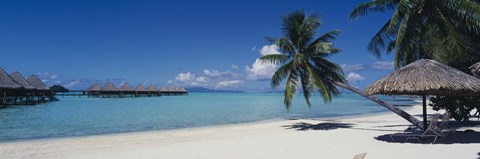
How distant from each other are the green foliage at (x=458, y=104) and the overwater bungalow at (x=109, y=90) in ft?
166

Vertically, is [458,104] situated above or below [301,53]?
below

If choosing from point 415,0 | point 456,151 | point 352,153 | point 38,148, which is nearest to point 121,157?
point 38,148

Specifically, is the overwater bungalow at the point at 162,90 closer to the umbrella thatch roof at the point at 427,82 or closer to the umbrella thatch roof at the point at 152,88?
the umbrella thatch roof at the point at 152,88

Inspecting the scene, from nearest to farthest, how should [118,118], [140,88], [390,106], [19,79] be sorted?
[390,106], [118,118], [19,79], [140,88]

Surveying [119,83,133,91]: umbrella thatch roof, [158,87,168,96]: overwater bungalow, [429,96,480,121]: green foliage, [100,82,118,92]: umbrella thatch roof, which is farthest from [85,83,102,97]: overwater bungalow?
[429,96,480,121]: green foliage

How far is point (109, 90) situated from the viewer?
54.8m

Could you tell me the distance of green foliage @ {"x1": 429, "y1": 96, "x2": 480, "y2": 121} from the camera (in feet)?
32.6

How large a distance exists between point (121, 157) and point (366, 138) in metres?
5.26

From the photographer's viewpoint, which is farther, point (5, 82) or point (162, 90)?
point (162, 90)

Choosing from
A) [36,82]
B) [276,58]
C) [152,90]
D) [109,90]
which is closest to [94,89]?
[109,90]

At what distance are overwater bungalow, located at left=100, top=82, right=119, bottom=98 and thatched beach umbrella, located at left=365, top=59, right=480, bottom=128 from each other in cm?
5212

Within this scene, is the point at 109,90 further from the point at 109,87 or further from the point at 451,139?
the point at 451,139

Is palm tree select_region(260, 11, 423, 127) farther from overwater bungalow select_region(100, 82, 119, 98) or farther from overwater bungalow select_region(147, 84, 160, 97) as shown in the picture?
overwater bungalow select_region(147, 84, 160, 97)

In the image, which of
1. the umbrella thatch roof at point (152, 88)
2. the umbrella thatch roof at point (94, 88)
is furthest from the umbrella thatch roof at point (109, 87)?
the umbrella thatch roof at point (152, 88)
